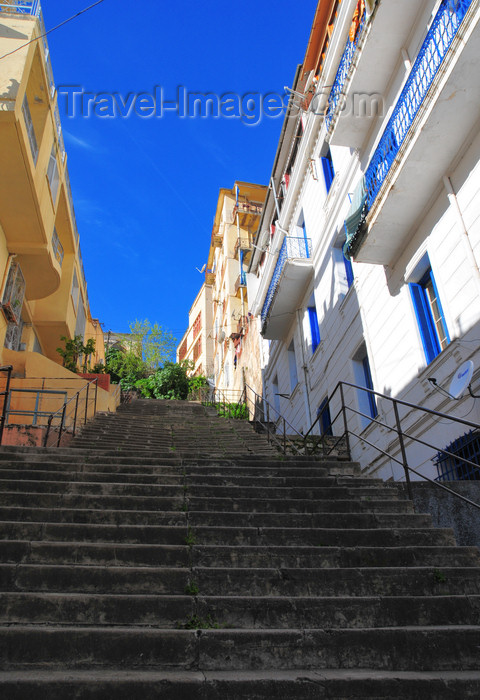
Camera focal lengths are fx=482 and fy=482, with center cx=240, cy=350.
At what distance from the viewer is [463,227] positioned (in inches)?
269

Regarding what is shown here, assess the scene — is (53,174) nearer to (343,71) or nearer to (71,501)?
(343,71)

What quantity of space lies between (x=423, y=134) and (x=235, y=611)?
258 inches

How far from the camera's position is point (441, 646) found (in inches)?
119

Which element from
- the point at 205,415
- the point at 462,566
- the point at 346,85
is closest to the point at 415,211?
the point at 346,85

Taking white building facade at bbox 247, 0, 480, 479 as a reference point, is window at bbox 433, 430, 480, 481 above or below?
below

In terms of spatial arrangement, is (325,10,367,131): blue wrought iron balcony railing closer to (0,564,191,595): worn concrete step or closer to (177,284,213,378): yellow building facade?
(0,564,191,595): worn concrete step

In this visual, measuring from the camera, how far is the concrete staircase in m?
2.67

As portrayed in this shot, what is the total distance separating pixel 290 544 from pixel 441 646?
1668 millimetres

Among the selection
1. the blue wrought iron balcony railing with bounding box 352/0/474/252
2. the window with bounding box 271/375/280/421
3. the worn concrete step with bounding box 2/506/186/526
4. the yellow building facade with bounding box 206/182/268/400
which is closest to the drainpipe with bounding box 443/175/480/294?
the blue wrought iron balcony railing with bounding box 352/0/474/252

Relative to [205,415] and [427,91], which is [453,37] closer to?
[427,91]

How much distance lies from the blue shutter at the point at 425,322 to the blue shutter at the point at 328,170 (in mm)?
6101

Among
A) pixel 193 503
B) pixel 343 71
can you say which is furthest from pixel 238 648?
pixel 343 71

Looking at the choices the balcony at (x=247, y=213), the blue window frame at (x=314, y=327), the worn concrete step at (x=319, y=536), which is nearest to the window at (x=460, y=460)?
the worn concrete step at (x=319, y=536)

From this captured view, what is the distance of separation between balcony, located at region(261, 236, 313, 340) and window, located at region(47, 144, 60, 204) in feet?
24.0
